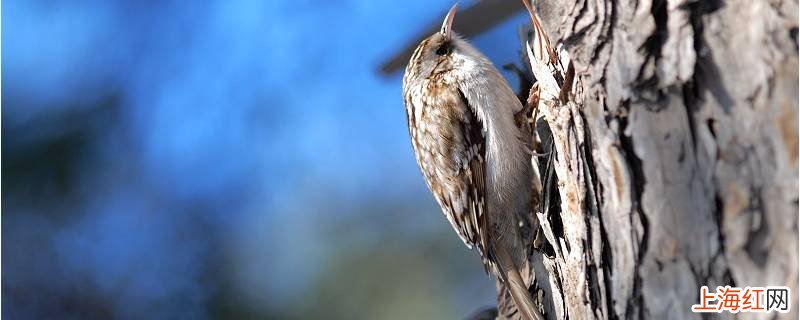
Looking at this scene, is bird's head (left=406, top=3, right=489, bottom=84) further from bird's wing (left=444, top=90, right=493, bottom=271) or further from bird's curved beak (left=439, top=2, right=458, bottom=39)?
bird's wing (left=444, top=90, right=493, bottom=271)

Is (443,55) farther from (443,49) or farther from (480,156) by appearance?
(480,156)

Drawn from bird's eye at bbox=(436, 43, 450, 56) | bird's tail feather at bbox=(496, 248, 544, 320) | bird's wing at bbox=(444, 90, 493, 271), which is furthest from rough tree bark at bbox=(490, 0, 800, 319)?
bird's eye at bbox=(436, 43, 450, 56)

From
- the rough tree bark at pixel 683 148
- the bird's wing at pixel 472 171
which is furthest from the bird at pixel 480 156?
the rough tree bark at pixel 683 148

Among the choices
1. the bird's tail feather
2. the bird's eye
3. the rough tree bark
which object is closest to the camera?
the rough tree bark

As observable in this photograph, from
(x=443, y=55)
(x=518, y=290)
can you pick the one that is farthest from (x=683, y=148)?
(x=443, y=55)

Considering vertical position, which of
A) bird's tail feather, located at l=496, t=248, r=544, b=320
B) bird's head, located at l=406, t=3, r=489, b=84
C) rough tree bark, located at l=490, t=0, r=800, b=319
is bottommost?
bird's tail feather, located at l=496, t=248, r=544, b=320

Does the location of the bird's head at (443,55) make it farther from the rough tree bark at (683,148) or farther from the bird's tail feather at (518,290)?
the rough tree bark at (683,148)
